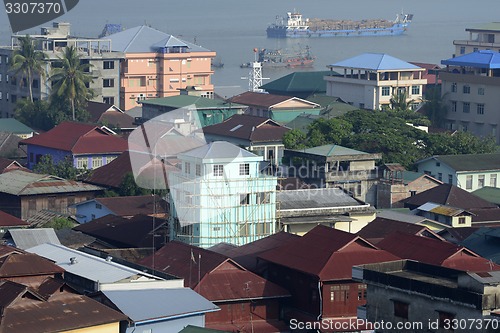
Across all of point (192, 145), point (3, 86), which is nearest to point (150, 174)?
point (192, 145)

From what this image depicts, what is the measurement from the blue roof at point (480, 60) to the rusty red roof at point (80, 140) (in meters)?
16.3

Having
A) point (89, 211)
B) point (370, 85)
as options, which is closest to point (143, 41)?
point (370, 85)

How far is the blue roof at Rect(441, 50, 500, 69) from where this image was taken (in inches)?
2043

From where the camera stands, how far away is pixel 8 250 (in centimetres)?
2355

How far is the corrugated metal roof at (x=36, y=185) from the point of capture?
121 ft

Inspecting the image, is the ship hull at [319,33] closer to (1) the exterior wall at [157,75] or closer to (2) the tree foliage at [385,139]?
(1) the exterior wall at [157,75]

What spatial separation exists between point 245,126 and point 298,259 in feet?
64.2

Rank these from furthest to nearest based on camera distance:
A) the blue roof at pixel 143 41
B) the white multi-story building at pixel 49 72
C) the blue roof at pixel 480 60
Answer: the blue roof at pixel 143 41, the white multi-story building at pixel 49 72, the blue roof at pixel 480 60

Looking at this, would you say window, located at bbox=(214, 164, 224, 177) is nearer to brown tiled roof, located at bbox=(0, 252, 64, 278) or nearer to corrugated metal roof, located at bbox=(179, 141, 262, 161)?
corrugated metal roof, located at bbox=(179, 141, 262, 161)

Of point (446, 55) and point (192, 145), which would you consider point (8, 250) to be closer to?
point (192, 145)

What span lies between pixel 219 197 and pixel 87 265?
537 cm

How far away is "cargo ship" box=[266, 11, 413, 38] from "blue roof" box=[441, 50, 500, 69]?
100721 mm

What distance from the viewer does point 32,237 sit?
27.8 metres

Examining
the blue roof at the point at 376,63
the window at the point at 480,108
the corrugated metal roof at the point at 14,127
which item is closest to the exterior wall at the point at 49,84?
the corrugated metal roof at the point at 14,127
